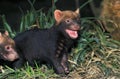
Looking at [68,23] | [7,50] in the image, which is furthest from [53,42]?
[7,50]

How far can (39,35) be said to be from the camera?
8812 mm

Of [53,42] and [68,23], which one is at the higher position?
[68,23]

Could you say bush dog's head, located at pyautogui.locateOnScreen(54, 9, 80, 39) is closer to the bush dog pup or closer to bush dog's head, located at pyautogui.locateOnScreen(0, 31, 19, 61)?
the bush dog pup

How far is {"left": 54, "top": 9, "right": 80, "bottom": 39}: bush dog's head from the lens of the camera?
27.8ft

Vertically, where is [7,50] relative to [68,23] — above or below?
below

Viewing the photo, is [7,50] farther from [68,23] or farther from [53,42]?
[68,23]

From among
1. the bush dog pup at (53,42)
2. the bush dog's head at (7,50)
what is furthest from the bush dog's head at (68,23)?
the bush dog's head at (7,50)

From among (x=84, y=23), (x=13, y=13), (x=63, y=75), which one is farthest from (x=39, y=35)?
(x=13, y=13)

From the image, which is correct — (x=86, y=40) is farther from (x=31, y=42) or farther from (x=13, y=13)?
(x=13, y=13)

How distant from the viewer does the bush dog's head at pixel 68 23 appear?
847 centimetres

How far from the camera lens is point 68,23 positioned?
336 inches

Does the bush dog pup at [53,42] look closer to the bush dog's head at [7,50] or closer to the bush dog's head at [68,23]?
the bush dog's head at [68,23]

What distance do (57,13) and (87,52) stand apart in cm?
110

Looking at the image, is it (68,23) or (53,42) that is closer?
(68,23)
